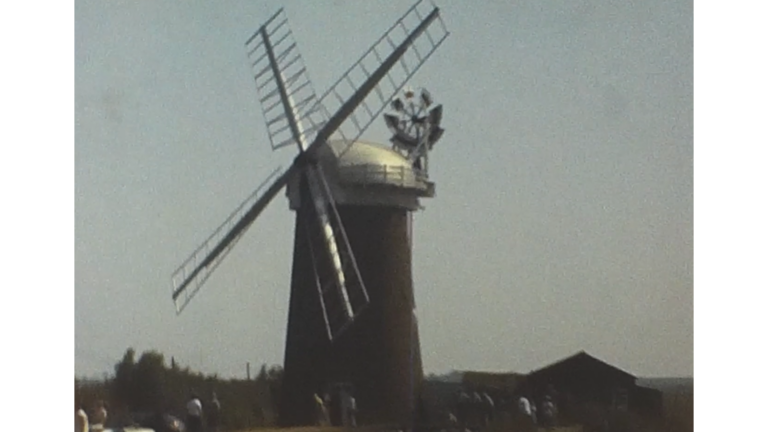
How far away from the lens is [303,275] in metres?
15.6

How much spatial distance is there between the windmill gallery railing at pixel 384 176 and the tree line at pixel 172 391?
8.30ft

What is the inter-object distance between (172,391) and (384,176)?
376cm

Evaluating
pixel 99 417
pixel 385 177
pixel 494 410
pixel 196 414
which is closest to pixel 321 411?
pixel 196 414

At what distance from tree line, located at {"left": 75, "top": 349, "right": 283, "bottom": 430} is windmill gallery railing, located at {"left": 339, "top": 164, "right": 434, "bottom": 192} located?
253 cm

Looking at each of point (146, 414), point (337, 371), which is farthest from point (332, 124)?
point (146, 414)

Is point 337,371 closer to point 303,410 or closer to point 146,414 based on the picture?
point 303,410

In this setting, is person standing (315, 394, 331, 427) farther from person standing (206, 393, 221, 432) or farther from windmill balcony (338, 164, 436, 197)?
windmill balcony (338, 164, 436, 197)

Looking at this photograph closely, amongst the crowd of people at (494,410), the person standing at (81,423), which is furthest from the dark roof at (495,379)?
the person standing at (81,423)

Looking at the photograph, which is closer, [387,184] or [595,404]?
[595,404]

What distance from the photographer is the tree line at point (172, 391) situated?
15375 mm

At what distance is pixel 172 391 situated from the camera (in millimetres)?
15727

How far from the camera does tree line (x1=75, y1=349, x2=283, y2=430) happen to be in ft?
50.4

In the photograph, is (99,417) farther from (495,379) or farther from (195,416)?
(495,379)
